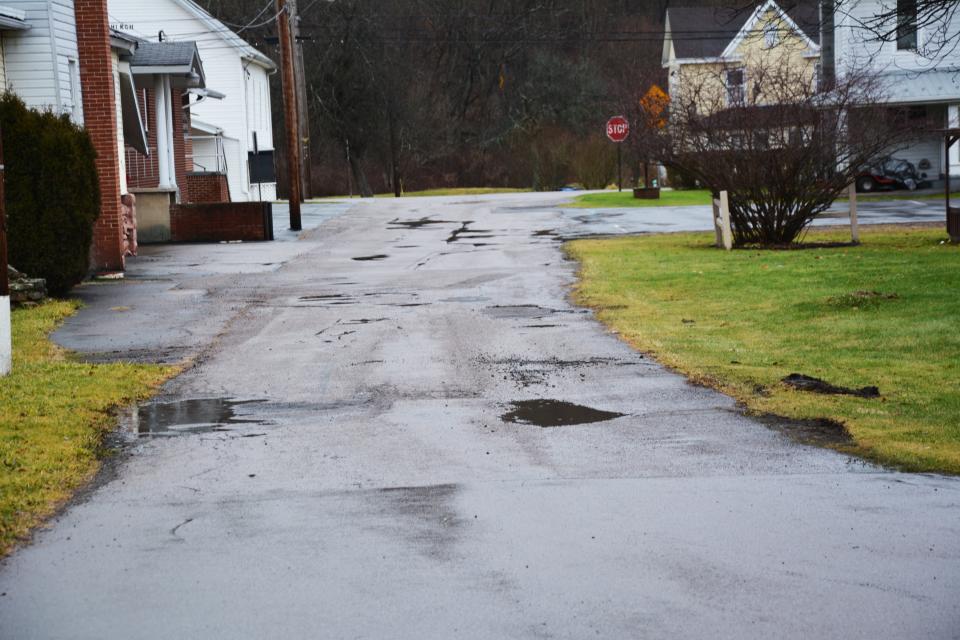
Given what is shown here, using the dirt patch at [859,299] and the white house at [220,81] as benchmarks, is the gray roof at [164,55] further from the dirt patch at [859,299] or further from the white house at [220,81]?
the dirt patch at [859,299]

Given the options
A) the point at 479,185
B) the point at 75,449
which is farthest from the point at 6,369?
the point at 479,185

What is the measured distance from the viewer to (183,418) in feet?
30.4

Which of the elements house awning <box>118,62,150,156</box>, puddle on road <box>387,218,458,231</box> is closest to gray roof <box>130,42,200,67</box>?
house awning <box>118,62,150,156</box>

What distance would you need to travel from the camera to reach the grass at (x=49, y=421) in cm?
686

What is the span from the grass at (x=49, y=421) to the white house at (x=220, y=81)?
30378mm

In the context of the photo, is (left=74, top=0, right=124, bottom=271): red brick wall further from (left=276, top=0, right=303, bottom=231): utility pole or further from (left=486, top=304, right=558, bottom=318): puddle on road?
(left=276, top=0, right=303, bottom=231): utility pole

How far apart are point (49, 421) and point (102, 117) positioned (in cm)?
1392

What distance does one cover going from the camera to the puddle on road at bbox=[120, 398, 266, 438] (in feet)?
29.0

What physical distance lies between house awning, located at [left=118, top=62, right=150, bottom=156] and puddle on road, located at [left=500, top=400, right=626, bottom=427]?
1919 centimetres

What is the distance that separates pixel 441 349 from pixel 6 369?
401 cm

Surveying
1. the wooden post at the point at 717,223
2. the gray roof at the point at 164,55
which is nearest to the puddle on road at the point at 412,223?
the gray roof at the point at 164,55

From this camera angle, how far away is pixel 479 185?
7000cm

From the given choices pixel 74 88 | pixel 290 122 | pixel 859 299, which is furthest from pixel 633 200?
pixel 859 299

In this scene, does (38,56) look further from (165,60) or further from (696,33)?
(696,33)
